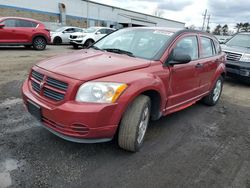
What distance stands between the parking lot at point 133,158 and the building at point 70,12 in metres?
27.0

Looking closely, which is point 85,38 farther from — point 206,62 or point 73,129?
point 73,129

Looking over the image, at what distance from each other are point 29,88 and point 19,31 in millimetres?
11077

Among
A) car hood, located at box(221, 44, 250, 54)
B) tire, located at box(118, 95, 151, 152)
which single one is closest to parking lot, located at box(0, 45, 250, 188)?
tire, located at box(118, 95, 151, 152)

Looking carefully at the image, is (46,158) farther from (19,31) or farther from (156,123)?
(19,31)

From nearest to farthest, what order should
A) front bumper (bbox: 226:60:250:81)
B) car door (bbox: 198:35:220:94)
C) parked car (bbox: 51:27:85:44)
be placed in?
1. car door (bbox: 198:35:220:94)
2. front bumper (bbox: 226:60:250:81)
3. parked car (bbox: 51:27:85:44)

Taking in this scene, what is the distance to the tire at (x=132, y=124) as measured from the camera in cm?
304

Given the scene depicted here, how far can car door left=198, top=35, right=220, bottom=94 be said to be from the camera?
187 inches

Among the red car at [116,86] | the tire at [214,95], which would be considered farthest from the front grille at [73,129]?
the tire at [214,95]

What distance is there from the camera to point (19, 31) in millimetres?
13055

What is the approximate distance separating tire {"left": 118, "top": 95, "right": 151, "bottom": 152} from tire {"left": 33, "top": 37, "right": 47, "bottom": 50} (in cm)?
1242

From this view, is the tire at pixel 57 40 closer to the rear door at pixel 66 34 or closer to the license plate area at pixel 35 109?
the rear door at pixel 66 34

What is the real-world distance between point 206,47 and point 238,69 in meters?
3.62

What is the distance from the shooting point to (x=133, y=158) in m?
3.22

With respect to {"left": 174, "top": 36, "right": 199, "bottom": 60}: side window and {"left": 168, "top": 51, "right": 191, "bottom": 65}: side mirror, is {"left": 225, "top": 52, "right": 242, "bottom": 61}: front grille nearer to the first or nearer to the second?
{"left": 174, "top": 36, "right": 199, "bottom": 60}: side window
